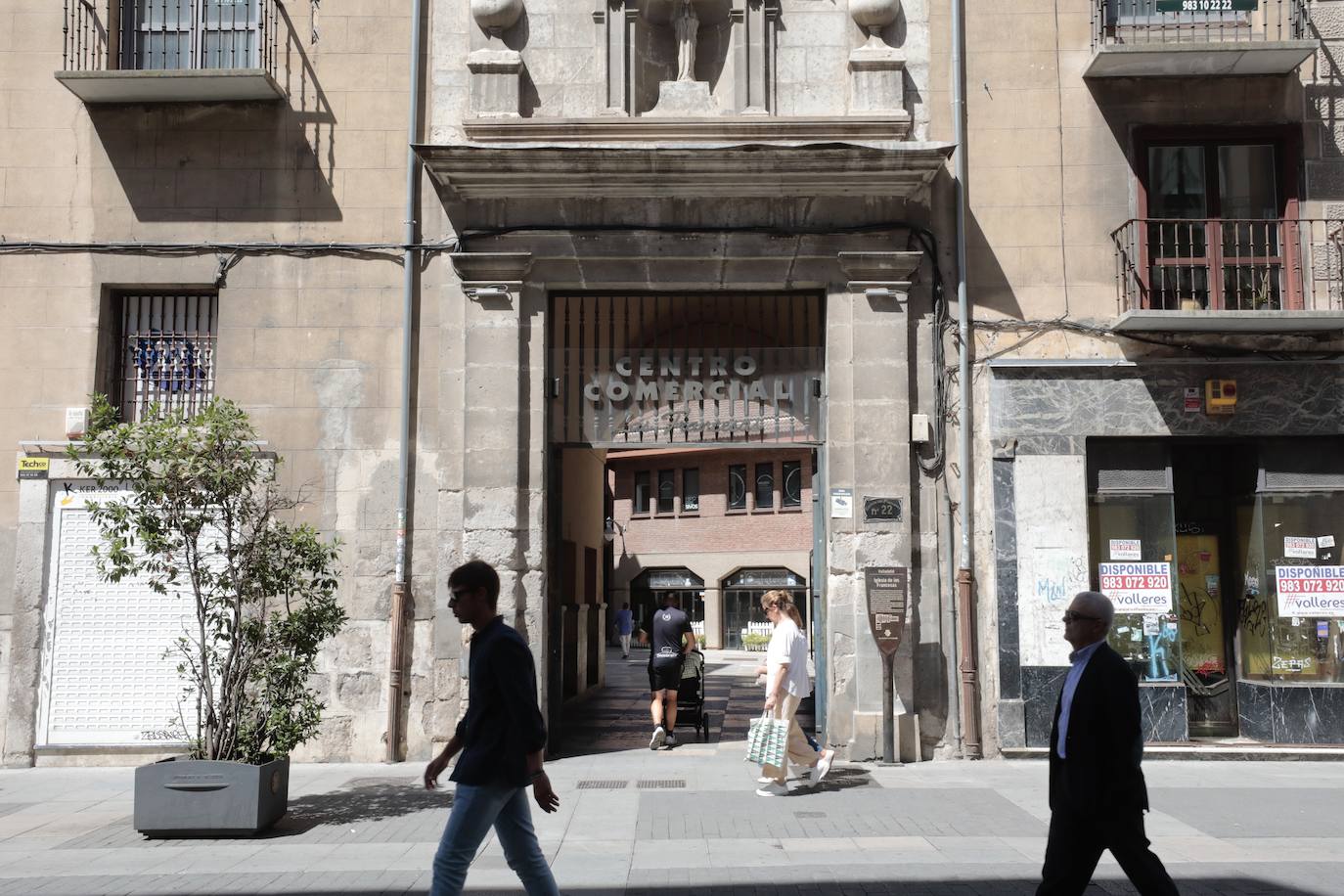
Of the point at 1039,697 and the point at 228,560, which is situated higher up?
the point at 228,560

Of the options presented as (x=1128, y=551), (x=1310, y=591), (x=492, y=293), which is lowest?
(x=1310, y=591)

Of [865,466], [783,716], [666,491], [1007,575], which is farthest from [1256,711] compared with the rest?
[666,491]

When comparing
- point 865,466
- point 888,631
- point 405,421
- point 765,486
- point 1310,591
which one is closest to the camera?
point 888,631

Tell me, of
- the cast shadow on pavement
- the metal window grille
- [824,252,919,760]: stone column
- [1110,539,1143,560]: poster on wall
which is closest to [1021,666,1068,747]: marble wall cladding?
[824,252,919,760]: stone column

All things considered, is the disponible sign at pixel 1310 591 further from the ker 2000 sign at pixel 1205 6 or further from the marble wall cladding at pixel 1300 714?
the ker 2000 sign at pixel 1205 6

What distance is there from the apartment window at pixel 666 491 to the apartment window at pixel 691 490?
0.41 m

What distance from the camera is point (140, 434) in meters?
9.14

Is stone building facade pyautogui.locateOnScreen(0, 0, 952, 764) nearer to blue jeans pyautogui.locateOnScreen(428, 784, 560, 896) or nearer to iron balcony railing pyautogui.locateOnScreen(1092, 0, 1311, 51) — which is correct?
iron balcony railing pyautogui.locateOnScreen(1092, 0, 1311, 51)

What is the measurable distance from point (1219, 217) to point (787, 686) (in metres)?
6.89

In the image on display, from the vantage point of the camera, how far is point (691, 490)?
133 ft

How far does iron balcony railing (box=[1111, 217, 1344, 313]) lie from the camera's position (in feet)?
40.3

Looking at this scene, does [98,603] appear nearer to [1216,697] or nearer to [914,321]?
[914,321]

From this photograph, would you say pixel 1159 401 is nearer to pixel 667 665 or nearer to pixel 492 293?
pixel 667 665

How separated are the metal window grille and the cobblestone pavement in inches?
148
